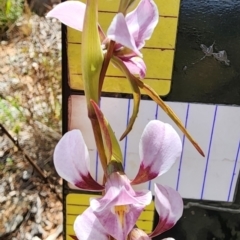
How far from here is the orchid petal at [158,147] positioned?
407 millimetres

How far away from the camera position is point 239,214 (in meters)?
0.82

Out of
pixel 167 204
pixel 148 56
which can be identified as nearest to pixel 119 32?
pixel 167 204

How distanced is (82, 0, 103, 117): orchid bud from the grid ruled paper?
28 centimetres

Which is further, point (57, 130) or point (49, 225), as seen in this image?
point (57, 130)

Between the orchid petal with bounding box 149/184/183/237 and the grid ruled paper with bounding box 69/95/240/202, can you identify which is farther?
the grid ruled paper with bounding box 69/95/240/202

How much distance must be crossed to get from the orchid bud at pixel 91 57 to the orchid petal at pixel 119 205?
6 cm

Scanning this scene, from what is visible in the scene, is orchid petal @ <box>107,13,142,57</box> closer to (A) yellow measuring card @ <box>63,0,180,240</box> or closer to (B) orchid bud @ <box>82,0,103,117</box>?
(B) orchid bud @ <box>82,0,103,117</box>

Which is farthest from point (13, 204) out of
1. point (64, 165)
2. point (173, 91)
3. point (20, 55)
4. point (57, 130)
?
point (64, 165)

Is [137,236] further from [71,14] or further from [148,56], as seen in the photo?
[148,56]

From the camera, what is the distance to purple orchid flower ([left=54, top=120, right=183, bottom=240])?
392 millimetres

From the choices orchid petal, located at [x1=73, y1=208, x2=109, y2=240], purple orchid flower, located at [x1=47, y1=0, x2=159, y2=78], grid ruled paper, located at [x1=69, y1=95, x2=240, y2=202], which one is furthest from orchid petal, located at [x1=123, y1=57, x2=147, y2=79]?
grid ruled paper, located at [x1=69, y1=95, x2=240, y2=202]

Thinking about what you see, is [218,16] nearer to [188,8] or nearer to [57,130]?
[188,8]

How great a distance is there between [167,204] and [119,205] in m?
0.06

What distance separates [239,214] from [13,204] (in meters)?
0.53
